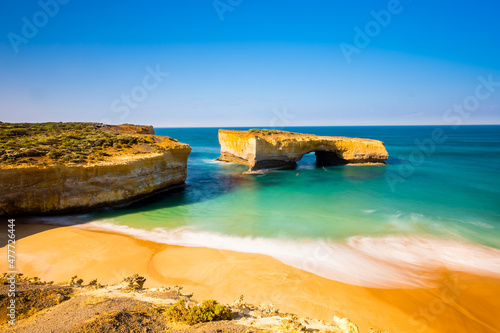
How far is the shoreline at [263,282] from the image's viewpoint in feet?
23.1

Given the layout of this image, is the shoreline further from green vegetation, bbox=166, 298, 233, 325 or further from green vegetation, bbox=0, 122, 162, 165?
green vegetation, bbox=0, 122, 162, 165

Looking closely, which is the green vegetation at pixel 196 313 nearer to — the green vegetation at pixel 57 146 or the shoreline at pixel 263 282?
the shoreline at pixel 263 282

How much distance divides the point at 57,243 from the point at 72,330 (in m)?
9.27

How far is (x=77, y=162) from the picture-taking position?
Answer: 14094 mm

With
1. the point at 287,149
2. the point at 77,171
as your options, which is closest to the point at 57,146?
the point at 77,171

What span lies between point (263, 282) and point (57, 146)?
623 inches

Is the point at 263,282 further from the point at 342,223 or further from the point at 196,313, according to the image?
the point at 342,223

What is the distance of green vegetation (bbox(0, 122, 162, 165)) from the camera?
13578 mm

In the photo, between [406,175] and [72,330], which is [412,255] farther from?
[406,175]

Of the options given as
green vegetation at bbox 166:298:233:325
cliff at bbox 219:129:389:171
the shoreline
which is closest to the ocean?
the shoreline

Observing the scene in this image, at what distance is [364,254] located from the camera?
1070 cm

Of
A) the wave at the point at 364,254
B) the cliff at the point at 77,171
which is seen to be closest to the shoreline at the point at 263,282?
the wave at the point at 364,254

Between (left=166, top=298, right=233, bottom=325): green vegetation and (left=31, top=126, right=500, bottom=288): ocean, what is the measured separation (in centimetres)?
548

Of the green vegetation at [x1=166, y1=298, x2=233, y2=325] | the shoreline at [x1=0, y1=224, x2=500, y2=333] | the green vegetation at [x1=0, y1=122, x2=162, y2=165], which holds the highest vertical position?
the green vegetation at [x1=0, y1=122, x2=162, y2=165]
